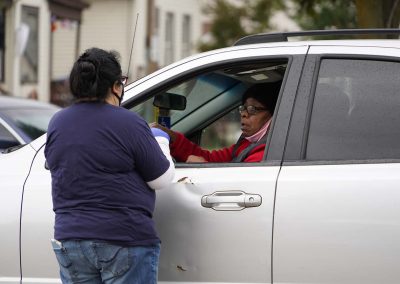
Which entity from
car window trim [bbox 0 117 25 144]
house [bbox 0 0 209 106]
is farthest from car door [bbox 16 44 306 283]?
house [bbox 0 0 209 106]

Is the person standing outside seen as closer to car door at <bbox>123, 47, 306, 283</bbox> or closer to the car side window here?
car door at <bbox>123, 47, 306, 283</bbox>

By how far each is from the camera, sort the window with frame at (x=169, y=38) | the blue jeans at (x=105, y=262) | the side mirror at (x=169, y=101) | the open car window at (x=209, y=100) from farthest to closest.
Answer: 1. the window with frame at (x=169, y=38)
2. the open car window at (x=209, y=100)
3. the side mirror at (x=169, y=101)
4. the blue jeans at (x=105, y=262)

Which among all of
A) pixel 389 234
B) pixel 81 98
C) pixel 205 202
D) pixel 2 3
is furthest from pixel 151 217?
pixel 2 3

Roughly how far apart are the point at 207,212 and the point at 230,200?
0.41 ft

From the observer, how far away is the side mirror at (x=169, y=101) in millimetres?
4871

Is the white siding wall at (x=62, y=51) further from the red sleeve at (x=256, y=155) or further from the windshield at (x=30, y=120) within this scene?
the red sleeve at (x=256, y=155)

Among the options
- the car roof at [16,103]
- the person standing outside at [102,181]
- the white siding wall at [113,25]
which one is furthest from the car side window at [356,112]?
the white siding wall at [113,25]

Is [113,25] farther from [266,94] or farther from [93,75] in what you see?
[93,75]

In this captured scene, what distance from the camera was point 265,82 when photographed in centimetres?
506

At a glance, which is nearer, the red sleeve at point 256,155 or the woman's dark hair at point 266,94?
the red sleeve at point 256,155

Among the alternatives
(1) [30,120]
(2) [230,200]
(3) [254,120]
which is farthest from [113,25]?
(2) [230,200]

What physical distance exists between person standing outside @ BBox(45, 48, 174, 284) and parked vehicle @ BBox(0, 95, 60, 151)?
4.08 meters

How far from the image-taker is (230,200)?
409cm

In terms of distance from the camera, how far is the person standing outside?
382 centimetres
